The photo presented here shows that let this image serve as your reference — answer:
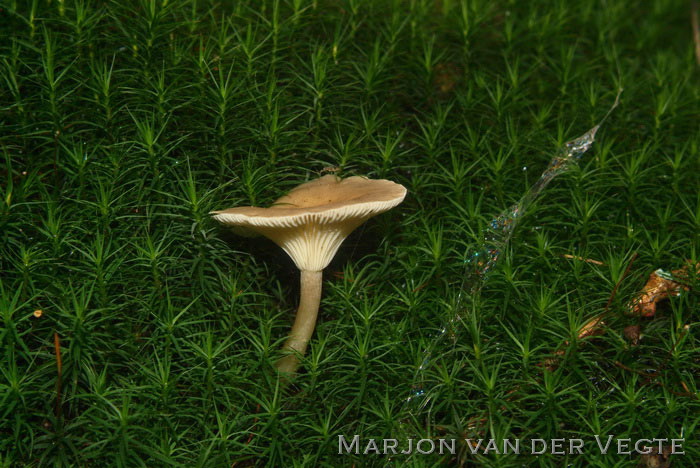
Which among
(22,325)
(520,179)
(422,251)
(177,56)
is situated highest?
(177,56)

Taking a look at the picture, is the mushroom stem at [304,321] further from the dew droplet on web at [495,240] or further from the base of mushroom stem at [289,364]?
the dew droplet on web at [495,240]

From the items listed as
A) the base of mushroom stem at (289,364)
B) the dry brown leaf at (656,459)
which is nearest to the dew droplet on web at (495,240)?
the base of mushroom stem at (289,364)

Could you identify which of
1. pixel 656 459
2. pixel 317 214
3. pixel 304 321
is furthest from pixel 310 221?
pixel 656 459

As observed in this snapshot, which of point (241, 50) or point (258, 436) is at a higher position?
point (241, 50)

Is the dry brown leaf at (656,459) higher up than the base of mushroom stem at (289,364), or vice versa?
the dry brown leaf at (656,459)

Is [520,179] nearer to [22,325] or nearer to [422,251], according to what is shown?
[422,251]

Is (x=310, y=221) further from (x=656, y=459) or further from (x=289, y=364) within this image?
(x=656, y=459)

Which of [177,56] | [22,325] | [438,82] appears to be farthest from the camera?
[438,82]

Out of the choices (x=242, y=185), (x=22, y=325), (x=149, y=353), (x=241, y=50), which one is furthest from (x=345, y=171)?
(x=22, y=325)
